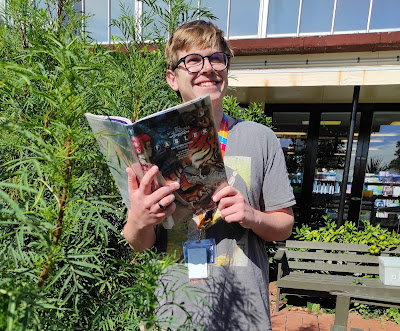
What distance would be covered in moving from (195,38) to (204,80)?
0.51 feet

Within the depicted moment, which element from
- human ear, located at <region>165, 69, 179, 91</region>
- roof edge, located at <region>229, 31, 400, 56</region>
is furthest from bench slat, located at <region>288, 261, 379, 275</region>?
human ear, located at <region>165, 69, 179, 91</region>

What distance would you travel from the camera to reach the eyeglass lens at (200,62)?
3.57ft

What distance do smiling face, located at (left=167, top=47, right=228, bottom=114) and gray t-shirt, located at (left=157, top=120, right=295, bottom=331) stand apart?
0.53ft

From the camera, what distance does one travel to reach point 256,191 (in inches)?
44.4

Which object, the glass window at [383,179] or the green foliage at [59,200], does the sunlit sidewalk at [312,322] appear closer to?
the glass window at [383,179]

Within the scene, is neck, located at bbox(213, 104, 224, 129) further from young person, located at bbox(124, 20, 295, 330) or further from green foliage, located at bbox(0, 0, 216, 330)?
green foliage, located at bbox(0, 0, 216, 330)

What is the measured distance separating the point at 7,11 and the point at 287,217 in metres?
1.65

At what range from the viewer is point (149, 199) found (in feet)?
2.65

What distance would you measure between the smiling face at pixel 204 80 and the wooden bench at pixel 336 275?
260 centimetres

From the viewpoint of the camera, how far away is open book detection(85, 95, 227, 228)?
26.8 inches

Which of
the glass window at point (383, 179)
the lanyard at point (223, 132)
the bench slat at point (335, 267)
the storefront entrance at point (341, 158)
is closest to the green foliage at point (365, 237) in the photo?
the bench slat at point (335, 267)

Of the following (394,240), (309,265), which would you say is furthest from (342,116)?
(309,265)

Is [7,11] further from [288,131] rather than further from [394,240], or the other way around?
[288,131]

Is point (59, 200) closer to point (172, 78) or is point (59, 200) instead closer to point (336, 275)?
point (172, 78)
